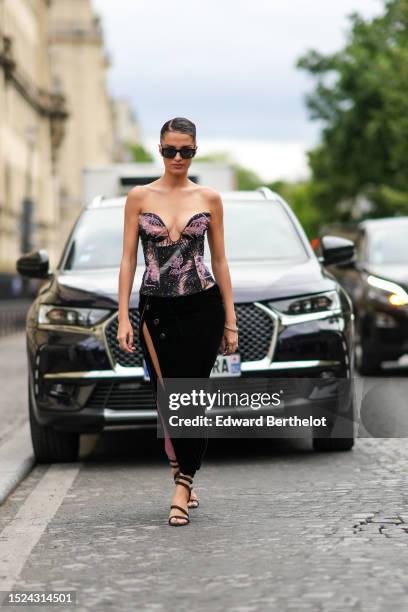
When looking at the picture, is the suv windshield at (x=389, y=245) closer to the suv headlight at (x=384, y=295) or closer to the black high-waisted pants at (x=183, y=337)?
the suv headlight at (x=384, y=295)

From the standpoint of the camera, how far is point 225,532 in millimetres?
7121

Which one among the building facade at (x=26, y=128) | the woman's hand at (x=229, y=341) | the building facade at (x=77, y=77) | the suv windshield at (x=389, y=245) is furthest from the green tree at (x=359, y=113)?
the building facade at (x=77, y=77)

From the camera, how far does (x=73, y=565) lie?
6402mm

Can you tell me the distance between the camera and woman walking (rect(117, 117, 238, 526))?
7.26m

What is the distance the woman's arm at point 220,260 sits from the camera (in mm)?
7371

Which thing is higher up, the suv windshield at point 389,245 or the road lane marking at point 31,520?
the suv windshield at point 389,245

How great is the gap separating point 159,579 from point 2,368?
15713 millimetres

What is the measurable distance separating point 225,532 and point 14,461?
2.99 meters

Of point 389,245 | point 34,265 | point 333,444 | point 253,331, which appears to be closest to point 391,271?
point 389,245

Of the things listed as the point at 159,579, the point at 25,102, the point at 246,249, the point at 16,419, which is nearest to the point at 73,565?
the point at 159,579

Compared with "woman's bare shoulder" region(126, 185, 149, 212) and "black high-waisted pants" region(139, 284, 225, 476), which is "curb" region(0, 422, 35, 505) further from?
"woman's bare shoulder" region(126, 185, 149, 212)

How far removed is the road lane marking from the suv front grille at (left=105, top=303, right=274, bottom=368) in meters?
0.78

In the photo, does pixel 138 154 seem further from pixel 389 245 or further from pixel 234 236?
pixel 234 236

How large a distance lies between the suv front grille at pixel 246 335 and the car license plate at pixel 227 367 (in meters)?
0.11
